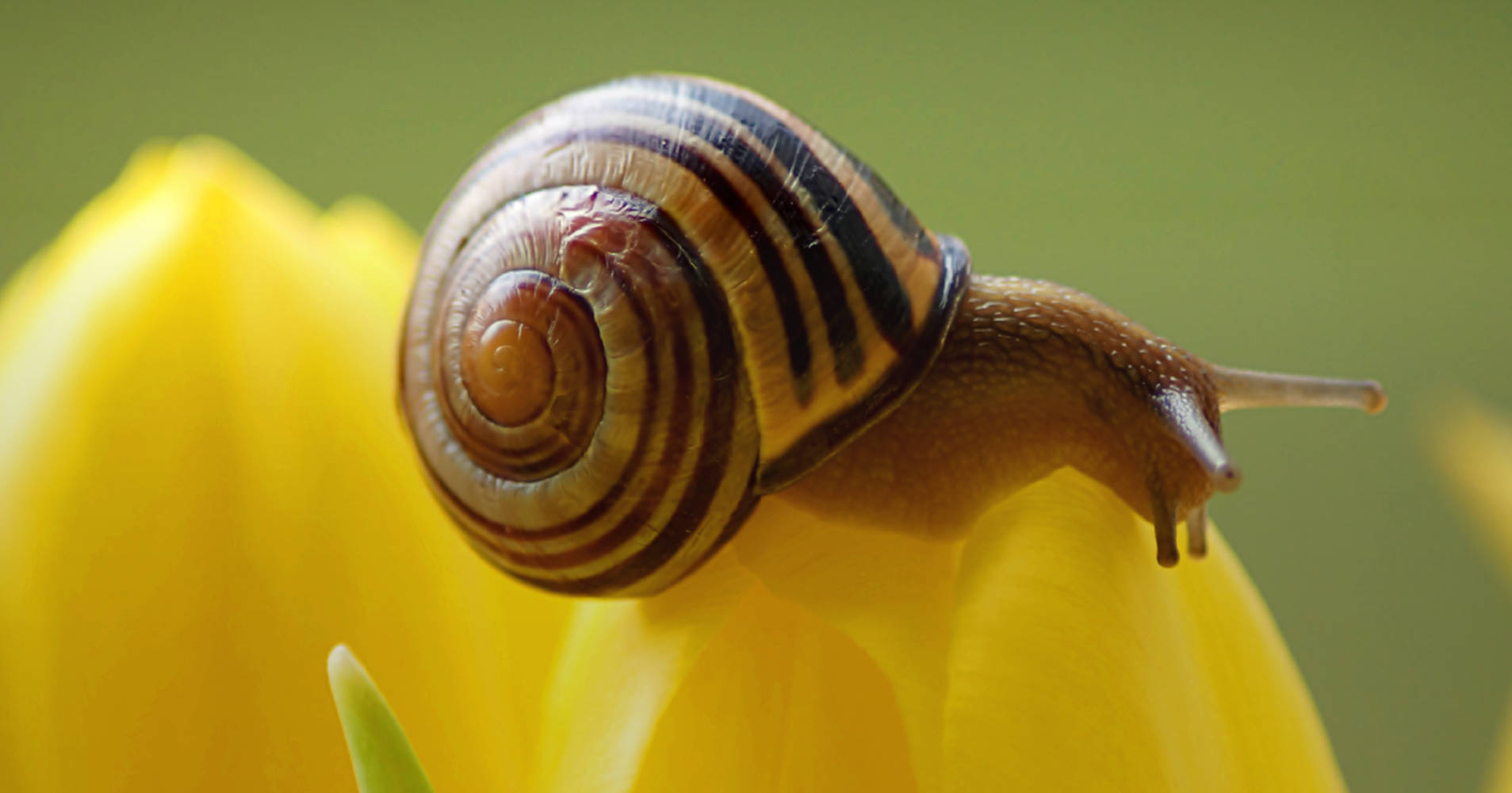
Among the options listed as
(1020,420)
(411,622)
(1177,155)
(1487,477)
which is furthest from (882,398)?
(1177,155)

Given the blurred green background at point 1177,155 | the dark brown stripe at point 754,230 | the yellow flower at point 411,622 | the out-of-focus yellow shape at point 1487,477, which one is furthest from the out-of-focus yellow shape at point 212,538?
the blurred green background at point 1177,155

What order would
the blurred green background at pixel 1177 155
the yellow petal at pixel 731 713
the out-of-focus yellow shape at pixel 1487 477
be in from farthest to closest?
the blurred green background at pixel 1177 155 → the out-of-focus yellow shape at pixel 1487 477 → the yellow petal at pixel 731 713

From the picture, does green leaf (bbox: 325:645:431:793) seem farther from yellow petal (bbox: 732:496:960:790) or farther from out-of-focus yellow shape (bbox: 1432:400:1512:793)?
out-of-focus yellow shape (bbox: 1432:400:1512:793)

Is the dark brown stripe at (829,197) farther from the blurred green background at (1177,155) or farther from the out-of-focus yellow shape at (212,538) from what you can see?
the blurred green background at (1177,155)

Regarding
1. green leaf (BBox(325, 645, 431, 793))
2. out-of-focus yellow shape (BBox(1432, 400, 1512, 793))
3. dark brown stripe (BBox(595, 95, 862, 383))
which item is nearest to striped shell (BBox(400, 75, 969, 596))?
dark brown stripe (BBox(595, 95, 862, 383))

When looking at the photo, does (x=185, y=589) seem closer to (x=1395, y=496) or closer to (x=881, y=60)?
(x=881, y=60)

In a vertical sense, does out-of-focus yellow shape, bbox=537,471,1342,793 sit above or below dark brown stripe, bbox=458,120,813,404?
below
